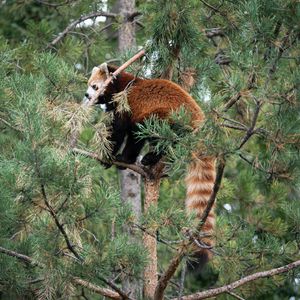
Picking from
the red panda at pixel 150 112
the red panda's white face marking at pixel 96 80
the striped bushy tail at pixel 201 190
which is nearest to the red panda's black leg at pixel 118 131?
the red panda at pixel 150 112

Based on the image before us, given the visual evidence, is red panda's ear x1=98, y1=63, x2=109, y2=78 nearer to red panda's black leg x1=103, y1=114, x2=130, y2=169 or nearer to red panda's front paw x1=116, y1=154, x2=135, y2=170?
red panda's black leg x1=103, y1=114, x2=130, y2=169

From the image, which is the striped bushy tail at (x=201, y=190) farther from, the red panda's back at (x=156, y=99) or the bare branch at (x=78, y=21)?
the bare branch at (x=78, y=21)

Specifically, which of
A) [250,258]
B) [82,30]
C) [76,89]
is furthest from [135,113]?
[82,30]

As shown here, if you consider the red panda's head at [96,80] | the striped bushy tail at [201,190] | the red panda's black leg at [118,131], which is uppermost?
the striped bushy tail at [201,190]

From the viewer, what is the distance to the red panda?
503cm

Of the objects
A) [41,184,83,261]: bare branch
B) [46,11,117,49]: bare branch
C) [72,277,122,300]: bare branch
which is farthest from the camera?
[46,11,117,49]: bare branch

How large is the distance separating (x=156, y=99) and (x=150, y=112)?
10 cm

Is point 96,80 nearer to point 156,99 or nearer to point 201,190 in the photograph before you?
point 156,99

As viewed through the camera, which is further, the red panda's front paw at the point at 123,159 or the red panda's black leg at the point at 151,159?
the red panda's front paw at the point at 123,159

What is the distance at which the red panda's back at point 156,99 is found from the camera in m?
5.56

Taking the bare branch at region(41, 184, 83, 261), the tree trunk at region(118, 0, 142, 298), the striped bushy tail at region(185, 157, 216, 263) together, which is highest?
the bare branch at region(41, 184, 83, 261)

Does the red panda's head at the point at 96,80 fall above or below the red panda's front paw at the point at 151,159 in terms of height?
above

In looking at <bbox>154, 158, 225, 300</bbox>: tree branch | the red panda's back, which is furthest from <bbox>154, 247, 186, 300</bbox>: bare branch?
the red panda's back

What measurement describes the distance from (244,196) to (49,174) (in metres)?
3.76
